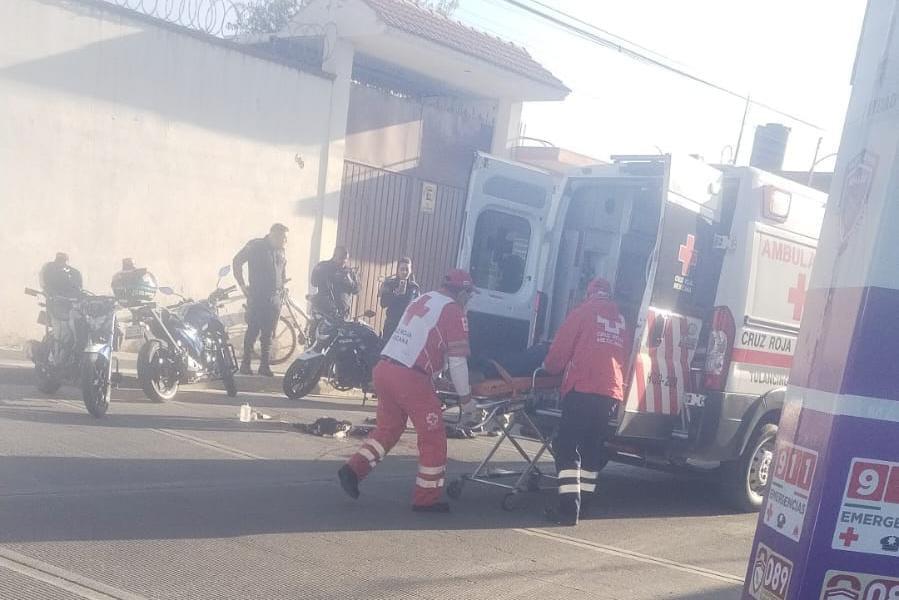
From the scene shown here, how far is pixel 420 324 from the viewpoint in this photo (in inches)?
291

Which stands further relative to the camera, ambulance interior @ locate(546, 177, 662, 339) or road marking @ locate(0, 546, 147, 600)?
ambulance interior @ locate(546, 177, 662, 339)

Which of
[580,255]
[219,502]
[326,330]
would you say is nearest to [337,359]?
[326,330]

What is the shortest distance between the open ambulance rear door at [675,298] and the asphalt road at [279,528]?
0.90 metres

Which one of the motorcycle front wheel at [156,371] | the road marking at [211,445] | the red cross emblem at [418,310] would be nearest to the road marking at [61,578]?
the red cross emblem at [418,310]

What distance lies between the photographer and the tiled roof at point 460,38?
15.3m

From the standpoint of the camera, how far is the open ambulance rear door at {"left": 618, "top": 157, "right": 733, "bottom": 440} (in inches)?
300

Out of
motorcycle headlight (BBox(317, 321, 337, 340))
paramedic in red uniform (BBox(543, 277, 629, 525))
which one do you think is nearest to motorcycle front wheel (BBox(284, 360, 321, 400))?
motorcycle headlight (BBox(317, 321, 337, 340))

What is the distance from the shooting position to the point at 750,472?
8.59 metres

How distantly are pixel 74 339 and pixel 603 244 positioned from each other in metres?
4.89

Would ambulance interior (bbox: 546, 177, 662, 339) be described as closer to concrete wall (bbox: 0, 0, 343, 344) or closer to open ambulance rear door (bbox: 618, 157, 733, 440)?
open ambulance rear door (bbox: 618, 157, 733, 440)

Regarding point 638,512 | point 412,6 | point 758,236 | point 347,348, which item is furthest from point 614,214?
point 412,6

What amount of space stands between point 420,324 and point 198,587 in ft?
8.81

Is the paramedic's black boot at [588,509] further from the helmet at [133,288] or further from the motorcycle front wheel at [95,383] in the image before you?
the helmet at [133,288]

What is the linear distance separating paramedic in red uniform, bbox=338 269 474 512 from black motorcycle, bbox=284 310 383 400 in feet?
13.8
